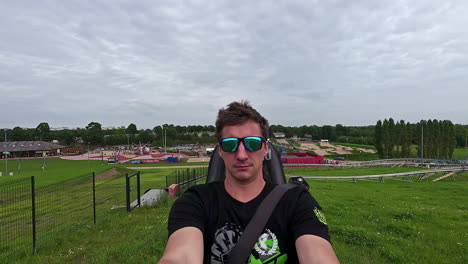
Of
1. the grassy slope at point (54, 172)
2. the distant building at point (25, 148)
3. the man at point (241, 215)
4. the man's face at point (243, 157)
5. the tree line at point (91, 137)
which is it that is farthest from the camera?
the tree line at point (91, 137)

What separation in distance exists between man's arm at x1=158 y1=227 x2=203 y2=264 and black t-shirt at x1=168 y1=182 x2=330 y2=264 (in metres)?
0.06

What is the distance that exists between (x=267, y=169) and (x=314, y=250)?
1.75 m

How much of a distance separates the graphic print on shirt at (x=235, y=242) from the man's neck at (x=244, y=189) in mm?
269

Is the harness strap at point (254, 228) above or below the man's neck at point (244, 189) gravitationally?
below

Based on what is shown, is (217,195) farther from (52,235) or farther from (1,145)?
(1,145)

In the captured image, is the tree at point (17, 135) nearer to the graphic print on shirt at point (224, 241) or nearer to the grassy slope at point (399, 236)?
the grassy slope at point (399, 236)

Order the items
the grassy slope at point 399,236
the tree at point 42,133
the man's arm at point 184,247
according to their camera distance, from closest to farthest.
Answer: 1. the man's arm at point 184,247
2. the grassy slope at point 399,236
3. the tree at point 42,133

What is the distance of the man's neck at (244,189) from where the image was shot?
2326 millimetres

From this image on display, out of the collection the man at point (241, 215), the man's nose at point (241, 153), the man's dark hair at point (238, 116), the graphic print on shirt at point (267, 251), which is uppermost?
the man's dark hair at point (238, 116)

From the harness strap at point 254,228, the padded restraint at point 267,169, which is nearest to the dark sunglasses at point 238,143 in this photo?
the harness strap at point 254,228

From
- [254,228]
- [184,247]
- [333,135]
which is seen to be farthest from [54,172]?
[333,135]

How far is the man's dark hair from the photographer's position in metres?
2.39

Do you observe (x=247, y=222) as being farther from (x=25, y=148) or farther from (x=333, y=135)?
(x=333, y=135)

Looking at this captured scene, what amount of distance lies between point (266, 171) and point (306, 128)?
174 m
